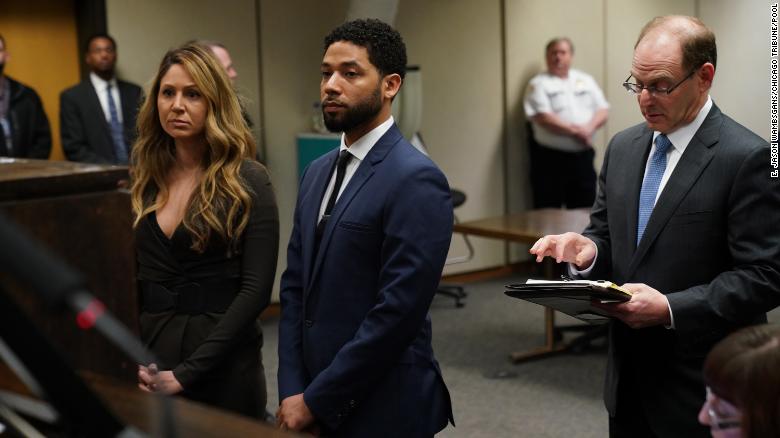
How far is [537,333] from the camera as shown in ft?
19.3

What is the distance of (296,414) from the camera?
2105mm

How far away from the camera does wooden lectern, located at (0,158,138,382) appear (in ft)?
4.80

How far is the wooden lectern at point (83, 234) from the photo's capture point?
57.6 inches

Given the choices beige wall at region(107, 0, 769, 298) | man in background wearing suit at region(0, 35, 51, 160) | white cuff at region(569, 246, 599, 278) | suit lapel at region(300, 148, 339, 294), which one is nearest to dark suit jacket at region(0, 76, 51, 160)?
man in background wearing suit at region(0, 35, 51, 160)

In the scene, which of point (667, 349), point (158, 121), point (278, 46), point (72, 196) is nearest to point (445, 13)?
point (278, 46)

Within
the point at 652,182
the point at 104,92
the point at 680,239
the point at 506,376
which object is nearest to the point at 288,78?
the point at 104,92

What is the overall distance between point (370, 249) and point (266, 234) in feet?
1.41

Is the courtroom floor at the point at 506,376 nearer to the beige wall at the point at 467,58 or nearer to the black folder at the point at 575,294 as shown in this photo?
the beige wall at the point at 467,58

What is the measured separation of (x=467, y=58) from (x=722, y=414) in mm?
6244

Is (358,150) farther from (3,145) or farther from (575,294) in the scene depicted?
(3,145)

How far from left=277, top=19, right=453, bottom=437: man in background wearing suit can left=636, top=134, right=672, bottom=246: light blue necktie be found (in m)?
0.43

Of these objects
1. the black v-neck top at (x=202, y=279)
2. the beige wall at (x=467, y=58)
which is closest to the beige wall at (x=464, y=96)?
the beige wall at (x=467, y=58)

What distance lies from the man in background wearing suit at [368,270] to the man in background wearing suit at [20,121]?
12.7 ft

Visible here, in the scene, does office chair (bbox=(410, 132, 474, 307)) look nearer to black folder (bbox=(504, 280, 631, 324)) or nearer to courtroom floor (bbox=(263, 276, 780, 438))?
courtroom floor (bbox=(263, 276, 780, 438))
